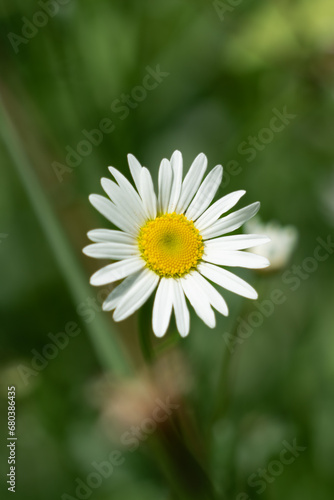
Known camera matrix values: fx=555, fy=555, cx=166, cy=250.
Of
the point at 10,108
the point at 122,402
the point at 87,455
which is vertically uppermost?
the point at 10,108

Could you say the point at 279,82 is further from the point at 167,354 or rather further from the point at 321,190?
the point at 167,354

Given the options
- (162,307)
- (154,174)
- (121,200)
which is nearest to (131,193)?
(121,200)

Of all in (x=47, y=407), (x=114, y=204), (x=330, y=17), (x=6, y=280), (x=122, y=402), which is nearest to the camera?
(x=114, y=204)

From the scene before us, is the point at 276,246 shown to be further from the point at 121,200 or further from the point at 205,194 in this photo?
the point at 121,200

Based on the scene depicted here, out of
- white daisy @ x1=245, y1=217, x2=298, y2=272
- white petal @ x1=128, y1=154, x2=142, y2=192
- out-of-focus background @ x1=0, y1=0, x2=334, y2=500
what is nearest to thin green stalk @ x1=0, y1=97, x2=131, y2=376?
out-of-focus background @ x1=0, y1=0, x2=334, y2=500

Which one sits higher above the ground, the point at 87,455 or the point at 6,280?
the point at 6,280

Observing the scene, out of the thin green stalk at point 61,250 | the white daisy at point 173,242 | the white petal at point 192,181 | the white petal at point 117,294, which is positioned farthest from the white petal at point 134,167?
the thin green stalk at point 61,250

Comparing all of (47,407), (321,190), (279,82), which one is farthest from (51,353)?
(279,82)
